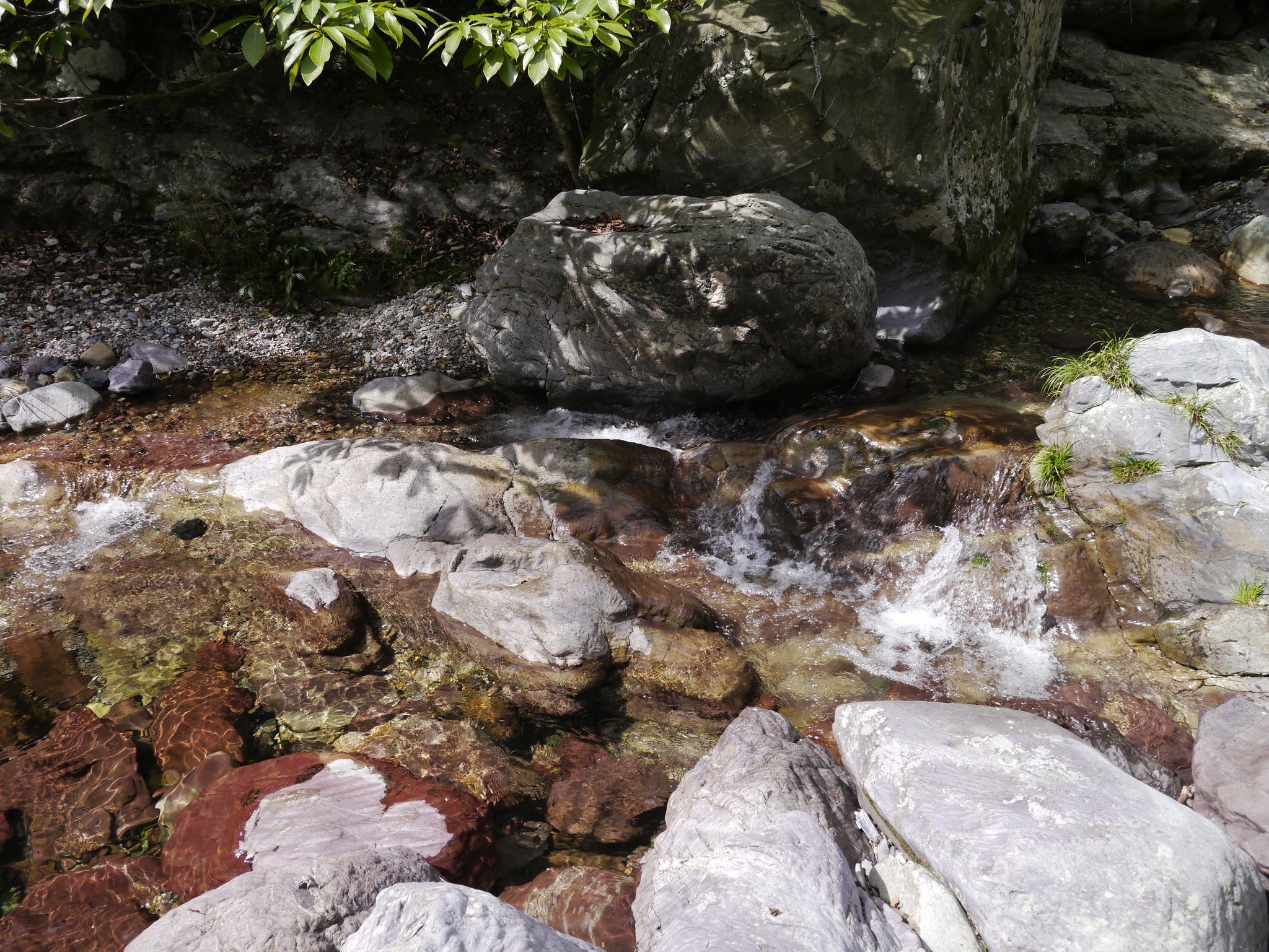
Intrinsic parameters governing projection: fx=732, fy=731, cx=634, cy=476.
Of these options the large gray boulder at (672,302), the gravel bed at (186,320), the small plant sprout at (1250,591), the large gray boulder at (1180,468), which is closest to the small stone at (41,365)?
the gravel bed at (186,320)

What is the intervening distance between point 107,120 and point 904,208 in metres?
9.30

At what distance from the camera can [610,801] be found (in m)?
3.75

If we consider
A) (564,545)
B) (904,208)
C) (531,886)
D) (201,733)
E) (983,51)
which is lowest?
(531,886)

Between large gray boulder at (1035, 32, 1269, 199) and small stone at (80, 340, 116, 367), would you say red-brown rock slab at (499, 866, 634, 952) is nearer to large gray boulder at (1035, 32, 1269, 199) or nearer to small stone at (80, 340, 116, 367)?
small stone at (80, 340, 116, 367)

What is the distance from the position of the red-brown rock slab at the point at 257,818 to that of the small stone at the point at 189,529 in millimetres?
2258

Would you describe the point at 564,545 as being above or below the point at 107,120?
below

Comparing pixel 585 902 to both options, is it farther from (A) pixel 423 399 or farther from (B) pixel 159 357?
(B) pixel 159 357

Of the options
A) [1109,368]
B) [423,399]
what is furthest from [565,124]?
[1109,368]

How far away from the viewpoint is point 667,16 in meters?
4.74

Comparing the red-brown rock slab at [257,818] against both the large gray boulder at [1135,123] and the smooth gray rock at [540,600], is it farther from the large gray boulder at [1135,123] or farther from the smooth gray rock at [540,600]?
the large gray boulder at [1135,123]

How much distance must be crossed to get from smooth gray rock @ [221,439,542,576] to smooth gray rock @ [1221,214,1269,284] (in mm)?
8372

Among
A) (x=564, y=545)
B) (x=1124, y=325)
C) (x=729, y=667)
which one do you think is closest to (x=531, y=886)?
(x=729, y=667)

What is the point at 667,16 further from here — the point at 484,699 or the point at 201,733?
the point at 201,733

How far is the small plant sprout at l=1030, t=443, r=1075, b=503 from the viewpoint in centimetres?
504
